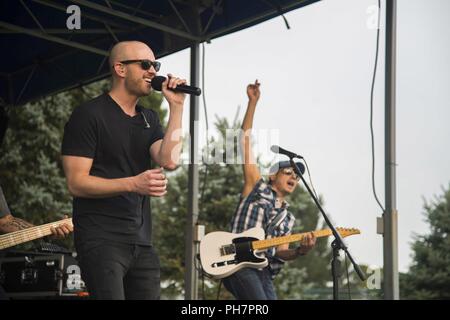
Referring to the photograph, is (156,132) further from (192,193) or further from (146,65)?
(192,193)

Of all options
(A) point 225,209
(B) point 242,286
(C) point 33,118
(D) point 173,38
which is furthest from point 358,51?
(B) point 242,286

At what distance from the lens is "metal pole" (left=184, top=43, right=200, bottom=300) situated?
21.4 feet

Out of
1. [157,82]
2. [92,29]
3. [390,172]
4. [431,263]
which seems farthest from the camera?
[431,263]

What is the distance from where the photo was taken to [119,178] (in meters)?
3.01

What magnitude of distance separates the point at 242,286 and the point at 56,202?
11.2 meters

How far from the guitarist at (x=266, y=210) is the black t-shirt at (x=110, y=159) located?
2286mm

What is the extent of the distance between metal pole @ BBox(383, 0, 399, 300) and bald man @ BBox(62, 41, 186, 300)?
2.39 m

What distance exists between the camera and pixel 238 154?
19.6 ft

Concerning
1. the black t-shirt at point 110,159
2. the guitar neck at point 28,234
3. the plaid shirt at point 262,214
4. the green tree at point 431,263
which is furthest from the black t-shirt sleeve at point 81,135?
the green tree at point 431,263

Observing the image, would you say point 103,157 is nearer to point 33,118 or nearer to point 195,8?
point 195,8

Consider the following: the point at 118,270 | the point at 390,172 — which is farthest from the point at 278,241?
the point at 118,270

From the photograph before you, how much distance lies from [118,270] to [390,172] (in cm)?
274

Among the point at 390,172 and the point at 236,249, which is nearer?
the point at 390,172

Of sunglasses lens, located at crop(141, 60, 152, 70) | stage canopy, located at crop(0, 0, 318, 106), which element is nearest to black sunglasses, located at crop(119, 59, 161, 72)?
sunglasses lens, located at crop(141, 60, 152, 70)
